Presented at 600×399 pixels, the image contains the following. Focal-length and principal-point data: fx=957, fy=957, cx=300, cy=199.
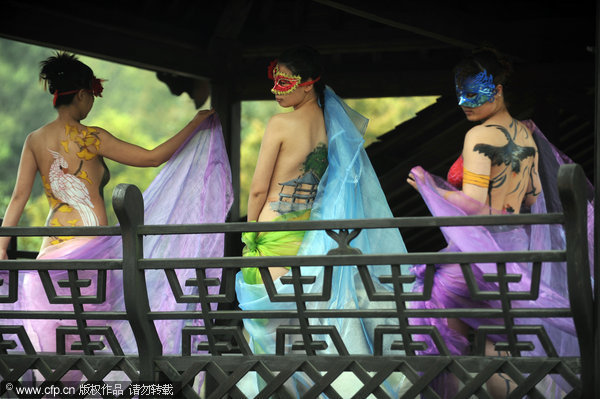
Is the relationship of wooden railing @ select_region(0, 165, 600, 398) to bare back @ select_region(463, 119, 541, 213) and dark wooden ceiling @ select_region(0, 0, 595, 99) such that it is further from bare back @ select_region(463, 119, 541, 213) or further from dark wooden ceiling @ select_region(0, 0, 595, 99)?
dark wooden ceiling @ select_region(0, 0, 595, 99)

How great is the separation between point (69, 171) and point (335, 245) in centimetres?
168

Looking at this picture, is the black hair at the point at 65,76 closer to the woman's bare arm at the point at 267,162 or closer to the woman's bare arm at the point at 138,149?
the woman's bare arm at the point at 138,149

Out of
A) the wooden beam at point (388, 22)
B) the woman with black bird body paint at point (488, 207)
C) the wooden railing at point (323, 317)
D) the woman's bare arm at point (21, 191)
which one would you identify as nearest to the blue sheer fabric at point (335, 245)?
the wooden railing at point (323, 317)

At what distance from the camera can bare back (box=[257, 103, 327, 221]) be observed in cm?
501

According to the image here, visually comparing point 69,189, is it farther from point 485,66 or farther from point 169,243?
point 485,66

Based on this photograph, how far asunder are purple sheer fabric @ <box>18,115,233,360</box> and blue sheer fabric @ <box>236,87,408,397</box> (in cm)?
46

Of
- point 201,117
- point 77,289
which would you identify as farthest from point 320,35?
point 77,289

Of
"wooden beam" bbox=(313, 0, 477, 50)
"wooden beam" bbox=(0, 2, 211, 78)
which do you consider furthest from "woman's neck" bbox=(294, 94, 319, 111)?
"wooden beam" bbox=(0, 2, 211, 78)

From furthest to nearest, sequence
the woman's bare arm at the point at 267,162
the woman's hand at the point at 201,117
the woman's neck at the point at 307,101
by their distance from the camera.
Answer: the woman's hand at the point at 201,117, the woman's neck at the point at 307,101, the woman's bare arm at the point at 267,162

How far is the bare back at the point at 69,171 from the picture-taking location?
5.43 m

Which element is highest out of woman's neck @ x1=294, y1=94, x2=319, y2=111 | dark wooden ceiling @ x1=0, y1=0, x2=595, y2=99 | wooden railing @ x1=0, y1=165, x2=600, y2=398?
dark wooden ceiling @ x1=0, y1=0, x2=595, y2=99

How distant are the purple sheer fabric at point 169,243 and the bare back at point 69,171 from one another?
0.19m

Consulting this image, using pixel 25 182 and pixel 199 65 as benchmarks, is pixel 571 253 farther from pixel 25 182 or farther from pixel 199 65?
pixel 199 65

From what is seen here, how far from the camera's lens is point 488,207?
449 centimetres
